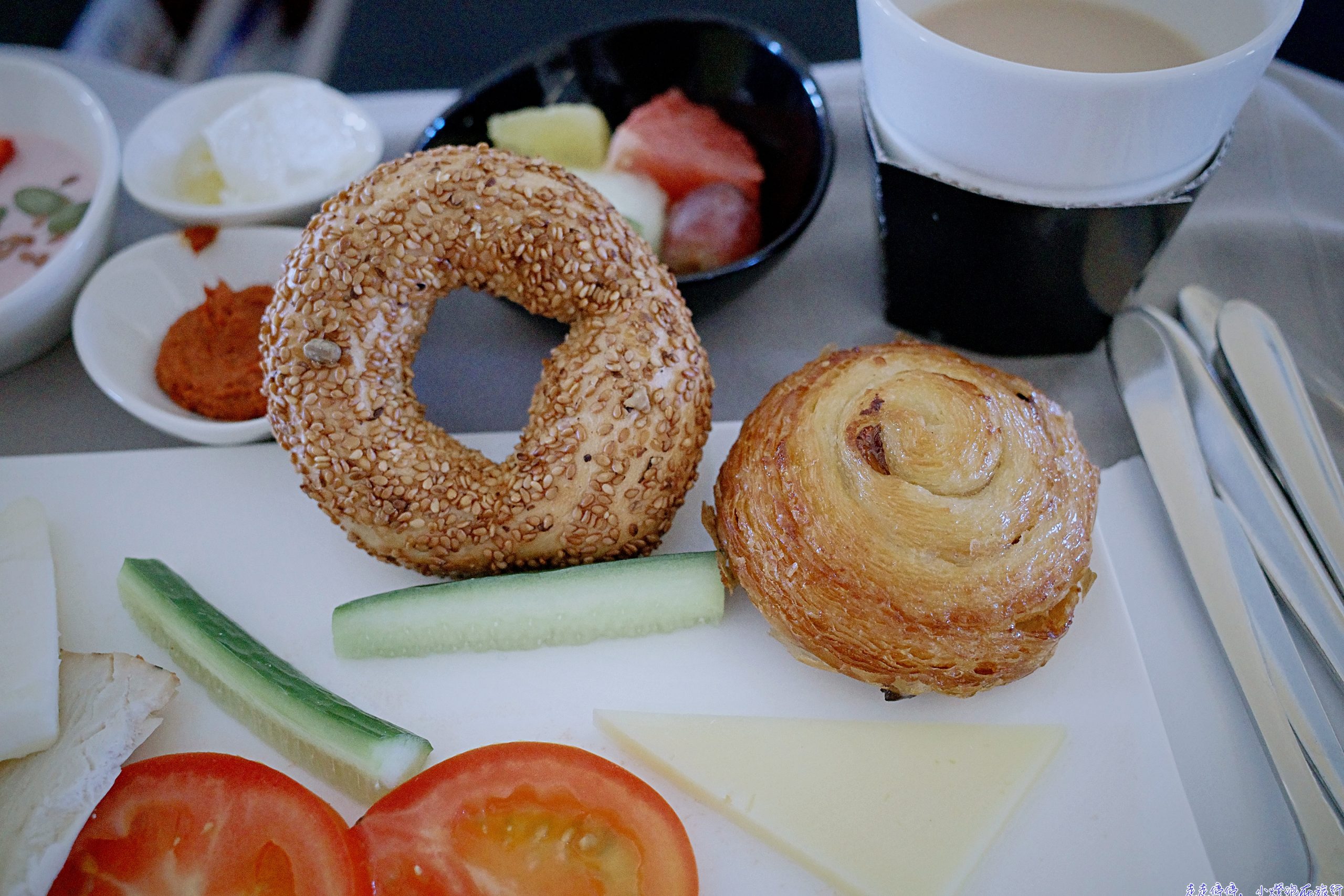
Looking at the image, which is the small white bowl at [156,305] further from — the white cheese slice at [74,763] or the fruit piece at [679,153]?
the fruit piece at [679,153]

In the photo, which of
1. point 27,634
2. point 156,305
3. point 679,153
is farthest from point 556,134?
point 27,634

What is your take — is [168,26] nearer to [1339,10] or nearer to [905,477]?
[905,477]

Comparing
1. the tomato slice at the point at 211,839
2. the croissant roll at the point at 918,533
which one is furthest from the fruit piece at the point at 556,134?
the tomato slice at the point at 211,839

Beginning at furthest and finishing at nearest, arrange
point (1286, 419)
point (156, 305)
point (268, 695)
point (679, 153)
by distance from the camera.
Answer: point (679, 153) → point (156, 305) → point (1286, 419) → point (268, 695)

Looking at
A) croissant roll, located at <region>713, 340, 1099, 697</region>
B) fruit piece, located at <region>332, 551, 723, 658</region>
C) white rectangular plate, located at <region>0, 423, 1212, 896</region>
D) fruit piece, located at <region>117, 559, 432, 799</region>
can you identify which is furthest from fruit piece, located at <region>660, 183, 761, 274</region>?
fruit piece, located at <region>117, 559, 432, 799</region>

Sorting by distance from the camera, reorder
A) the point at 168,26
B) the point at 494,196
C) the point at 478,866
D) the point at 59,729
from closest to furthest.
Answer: the point at 478,866, the point at 59,729, the point at 494,196, the point at 168,26

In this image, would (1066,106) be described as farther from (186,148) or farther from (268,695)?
(186,148)

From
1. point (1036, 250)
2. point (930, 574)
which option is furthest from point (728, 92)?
point (930, 574)
